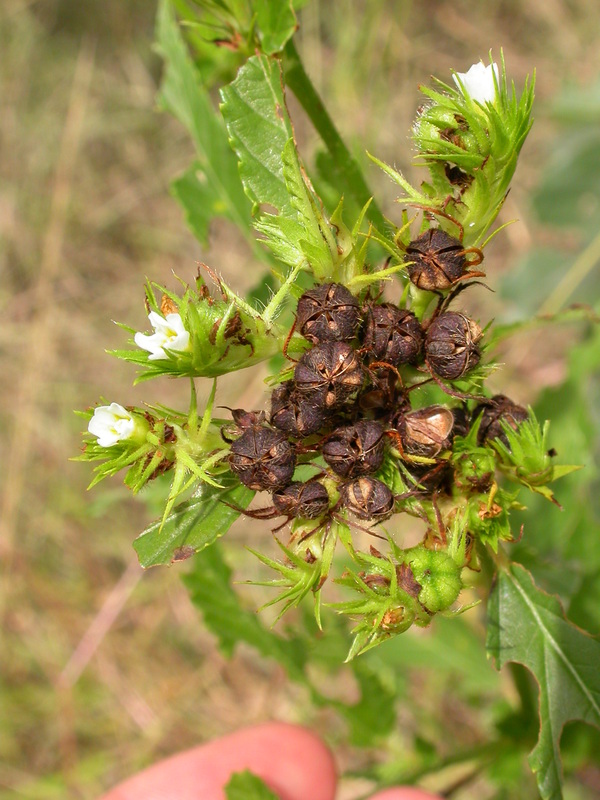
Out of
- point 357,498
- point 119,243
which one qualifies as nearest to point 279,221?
point 357,498

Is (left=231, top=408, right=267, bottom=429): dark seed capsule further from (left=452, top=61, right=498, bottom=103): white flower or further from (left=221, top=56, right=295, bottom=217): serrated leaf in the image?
(left=452, top=61, right=498, bottom=103): white flower

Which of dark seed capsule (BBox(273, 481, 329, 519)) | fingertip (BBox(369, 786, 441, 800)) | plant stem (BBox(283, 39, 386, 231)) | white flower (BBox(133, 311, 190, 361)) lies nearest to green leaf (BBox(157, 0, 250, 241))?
plant stem (BBox(283, 39, 386, 231))

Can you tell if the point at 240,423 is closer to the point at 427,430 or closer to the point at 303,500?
the point at 303,500

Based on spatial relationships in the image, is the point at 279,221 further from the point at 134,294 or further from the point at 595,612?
the point at 134,294

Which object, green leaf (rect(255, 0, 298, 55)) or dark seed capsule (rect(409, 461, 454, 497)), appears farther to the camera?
green leaf (rect(255, 0, 298, 55))

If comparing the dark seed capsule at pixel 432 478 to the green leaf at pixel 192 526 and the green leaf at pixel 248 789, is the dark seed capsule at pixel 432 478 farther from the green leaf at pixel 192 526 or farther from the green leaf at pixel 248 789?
the green leaf at pixel 248 789

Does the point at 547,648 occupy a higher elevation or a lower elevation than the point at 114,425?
lower

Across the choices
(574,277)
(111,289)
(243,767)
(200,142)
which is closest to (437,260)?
(200,142)
